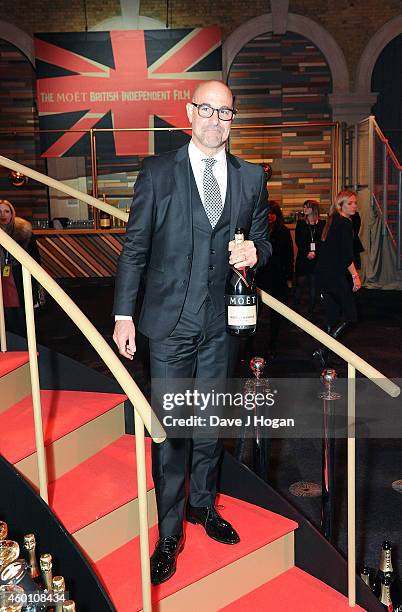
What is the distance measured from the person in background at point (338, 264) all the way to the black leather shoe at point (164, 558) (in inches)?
123

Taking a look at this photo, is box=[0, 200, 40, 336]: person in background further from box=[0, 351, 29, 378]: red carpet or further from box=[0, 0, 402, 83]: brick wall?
box=[0, 0, 402, 83]: brick wall

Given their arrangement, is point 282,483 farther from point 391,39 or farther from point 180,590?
point 391,39

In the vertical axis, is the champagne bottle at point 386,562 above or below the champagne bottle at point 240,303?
below

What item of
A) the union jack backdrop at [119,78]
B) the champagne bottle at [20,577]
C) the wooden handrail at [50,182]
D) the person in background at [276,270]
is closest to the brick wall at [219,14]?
the union jack backdrop at [119,78]

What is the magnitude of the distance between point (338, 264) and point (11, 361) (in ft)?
10.1

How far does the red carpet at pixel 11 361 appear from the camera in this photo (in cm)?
276

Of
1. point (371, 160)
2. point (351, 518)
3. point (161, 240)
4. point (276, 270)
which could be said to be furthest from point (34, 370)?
point (371, 160)

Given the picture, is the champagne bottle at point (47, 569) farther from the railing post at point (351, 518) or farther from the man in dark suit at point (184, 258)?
the railing post at point (351, 518)

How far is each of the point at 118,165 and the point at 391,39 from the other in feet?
16.1

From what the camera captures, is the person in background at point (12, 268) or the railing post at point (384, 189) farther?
the railing post at point (384, 189)

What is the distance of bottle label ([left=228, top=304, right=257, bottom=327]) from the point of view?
209 centimetres

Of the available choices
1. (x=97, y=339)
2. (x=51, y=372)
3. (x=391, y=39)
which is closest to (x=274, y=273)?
(x=51, y=372)

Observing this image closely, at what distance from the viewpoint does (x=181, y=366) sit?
2182 millimetres

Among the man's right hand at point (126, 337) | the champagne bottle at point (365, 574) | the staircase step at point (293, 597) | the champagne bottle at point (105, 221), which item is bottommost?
the champagne bottle at point (365, 574)
